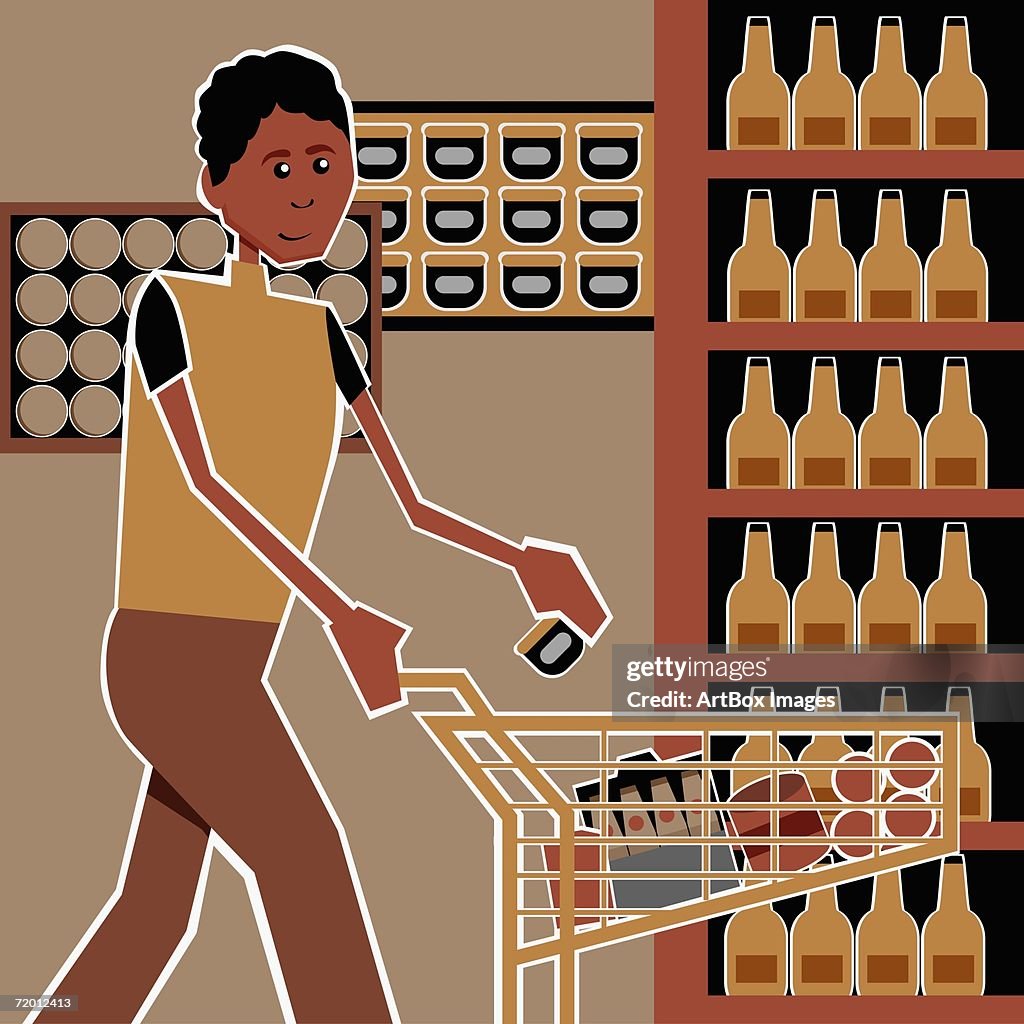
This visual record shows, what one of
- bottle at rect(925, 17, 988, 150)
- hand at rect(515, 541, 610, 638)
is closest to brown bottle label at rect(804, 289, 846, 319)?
bottle at rect(925, 17, 988, 150)

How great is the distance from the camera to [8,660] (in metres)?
3.67

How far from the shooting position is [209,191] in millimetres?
3311

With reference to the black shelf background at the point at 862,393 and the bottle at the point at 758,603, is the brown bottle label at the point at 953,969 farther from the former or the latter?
the black shelf background at the point at 862,393

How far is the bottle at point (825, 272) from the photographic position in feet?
11.9

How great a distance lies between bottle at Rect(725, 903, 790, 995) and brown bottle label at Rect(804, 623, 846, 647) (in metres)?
0.54

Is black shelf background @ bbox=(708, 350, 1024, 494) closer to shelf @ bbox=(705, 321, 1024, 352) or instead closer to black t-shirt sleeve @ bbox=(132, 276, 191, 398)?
shelf @ bbox=(705, 321, 1024, 352)

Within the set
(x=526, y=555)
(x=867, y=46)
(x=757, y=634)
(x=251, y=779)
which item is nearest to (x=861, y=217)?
(x=867, y=46)

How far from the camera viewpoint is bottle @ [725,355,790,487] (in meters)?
3.66

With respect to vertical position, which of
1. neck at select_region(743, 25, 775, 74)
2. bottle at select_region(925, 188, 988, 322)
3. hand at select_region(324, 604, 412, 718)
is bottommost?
hand at select_region(324, 604, 412, 718)

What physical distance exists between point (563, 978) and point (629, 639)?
0.74 meters

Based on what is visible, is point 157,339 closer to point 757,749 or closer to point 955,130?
point 757,749

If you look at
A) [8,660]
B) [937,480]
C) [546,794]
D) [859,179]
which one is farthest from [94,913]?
[859,179]

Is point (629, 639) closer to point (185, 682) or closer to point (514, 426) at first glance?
point (514, 426)

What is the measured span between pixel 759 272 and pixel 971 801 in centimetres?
115
